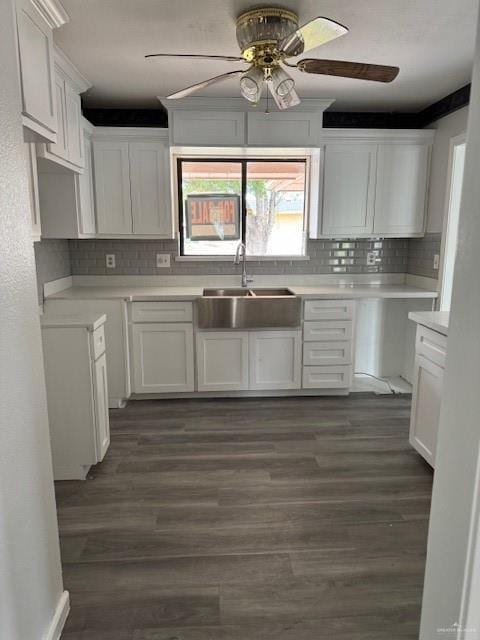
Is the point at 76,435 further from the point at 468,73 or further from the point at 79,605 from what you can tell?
the point at 468,73

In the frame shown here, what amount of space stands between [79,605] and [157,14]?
2.67 metres

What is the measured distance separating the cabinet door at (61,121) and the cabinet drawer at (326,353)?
7.39 feet

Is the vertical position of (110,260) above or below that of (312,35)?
below

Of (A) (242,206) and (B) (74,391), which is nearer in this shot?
(B) (74,391)

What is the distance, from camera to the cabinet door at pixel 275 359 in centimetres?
338

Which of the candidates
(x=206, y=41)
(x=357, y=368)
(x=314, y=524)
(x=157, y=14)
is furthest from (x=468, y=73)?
(x=314, y=524)

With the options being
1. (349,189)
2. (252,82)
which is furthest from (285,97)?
(349,189)

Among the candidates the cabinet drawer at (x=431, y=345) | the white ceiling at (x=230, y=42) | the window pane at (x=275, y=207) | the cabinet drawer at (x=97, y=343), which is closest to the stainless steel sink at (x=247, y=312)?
the window pane at (x=275, y=207)

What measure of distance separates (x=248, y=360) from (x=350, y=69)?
2158 millimetres

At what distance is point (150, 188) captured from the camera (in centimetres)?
345

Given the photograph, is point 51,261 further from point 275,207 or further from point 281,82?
point 281,82

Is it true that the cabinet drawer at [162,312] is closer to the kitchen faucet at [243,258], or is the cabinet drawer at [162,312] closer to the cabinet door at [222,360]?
the cabinet door at [222,360]

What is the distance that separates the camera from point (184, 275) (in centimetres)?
382

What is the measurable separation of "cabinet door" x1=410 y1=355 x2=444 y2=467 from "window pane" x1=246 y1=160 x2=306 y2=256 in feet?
6.04
